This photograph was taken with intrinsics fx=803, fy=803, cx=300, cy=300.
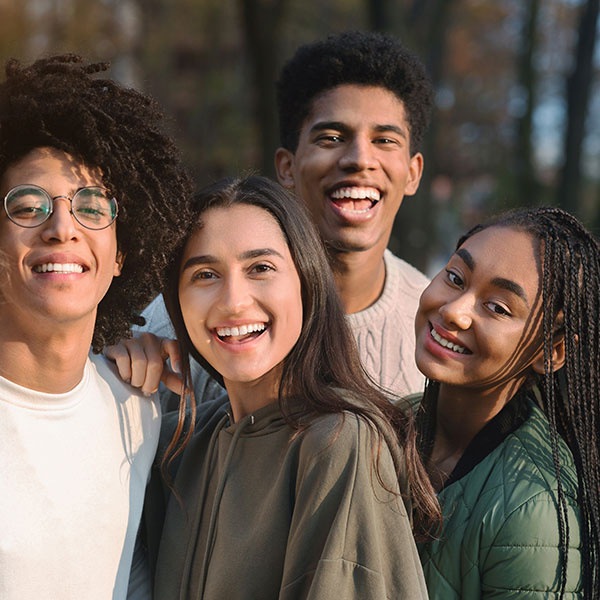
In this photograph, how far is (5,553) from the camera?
2.42m

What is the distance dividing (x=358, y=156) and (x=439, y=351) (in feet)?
4.41

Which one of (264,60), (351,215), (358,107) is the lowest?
(351,215)

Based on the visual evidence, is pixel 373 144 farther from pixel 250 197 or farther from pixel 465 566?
pixel 465 566

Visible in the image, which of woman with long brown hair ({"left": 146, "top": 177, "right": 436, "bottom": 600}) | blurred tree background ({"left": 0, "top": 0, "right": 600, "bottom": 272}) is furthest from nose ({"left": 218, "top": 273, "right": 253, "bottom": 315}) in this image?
blurred tree background ({"left": 0, "top": 0, "right": 600, "bottom": 272})

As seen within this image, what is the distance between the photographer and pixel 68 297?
2.60m

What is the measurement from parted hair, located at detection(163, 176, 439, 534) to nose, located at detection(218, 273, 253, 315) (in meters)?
0.23

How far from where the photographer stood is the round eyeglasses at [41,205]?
2549mm

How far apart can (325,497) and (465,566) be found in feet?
1.91

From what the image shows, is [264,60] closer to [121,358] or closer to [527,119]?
[121,358]

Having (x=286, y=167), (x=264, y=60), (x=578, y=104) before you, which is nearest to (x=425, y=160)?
(x=264, y=60)

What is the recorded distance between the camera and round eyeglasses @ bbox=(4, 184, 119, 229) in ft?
8.36

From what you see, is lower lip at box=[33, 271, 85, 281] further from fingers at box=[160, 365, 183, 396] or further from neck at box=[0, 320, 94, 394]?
fingers at box=[160, 365, 183, 396]

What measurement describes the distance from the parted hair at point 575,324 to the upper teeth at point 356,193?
3.59 ft

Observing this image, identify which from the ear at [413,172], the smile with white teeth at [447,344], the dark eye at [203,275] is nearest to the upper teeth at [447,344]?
the smile with white teeth at [447,344]
